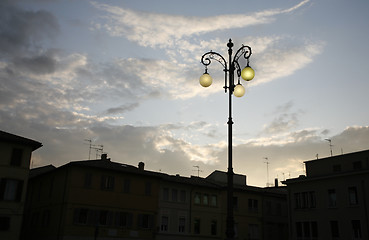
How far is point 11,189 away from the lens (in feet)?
110

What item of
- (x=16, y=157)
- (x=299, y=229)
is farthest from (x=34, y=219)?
(x=299, y=229)

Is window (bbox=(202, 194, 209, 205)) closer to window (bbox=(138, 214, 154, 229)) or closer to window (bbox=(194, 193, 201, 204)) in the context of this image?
window (bbox=(194, 193, 201, 204))

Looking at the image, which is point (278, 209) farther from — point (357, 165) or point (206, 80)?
point (206, 80)

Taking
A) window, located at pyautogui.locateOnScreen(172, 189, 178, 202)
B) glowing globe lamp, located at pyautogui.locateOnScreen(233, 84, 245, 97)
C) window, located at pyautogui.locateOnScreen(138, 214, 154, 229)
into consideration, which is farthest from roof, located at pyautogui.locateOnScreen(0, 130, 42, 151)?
glowing globe lamp, located at pyautogui.locateOnScreen(233, 84, 245, 97)

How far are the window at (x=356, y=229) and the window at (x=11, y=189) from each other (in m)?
31.9

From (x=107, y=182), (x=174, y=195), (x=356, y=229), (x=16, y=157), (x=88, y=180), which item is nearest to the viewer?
(x=16, y=157)

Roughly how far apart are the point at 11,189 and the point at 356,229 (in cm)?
3289

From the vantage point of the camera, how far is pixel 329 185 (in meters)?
41.0

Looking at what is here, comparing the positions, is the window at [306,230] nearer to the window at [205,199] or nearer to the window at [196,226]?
the window at [205,199]

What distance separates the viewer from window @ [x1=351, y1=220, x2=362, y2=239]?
3734cm

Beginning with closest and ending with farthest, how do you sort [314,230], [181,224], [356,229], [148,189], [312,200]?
[356,229], [314,230], [148,189], [312,200], [181,224]

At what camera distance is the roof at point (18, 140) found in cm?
3366

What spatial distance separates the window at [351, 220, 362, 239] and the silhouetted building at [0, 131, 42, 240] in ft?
103

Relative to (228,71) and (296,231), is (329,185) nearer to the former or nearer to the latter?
(296,231)
